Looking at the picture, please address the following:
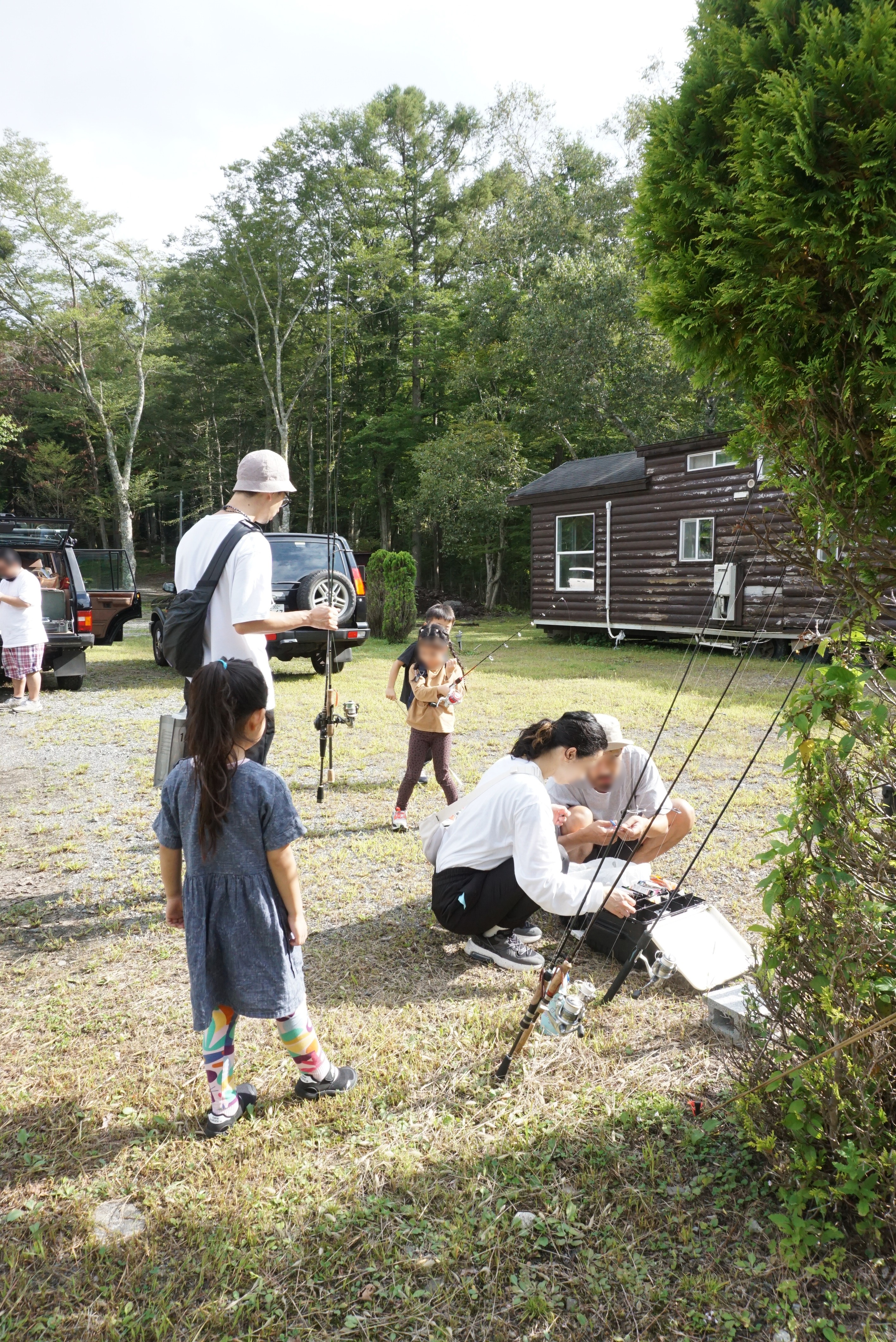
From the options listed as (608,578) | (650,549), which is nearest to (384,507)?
(608,578)

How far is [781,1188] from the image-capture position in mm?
2018

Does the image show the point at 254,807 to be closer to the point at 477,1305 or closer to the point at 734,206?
the point at 477,1305

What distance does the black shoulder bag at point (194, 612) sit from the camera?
10.5 feet

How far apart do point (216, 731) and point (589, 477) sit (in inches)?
678

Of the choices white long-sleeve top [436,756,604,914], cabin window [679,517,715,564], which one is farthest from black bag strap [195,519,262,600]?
cabin window [679,517,715,564]

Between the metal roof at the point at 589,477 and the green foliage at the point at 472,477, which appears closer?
the metal roof at the point at 589,477

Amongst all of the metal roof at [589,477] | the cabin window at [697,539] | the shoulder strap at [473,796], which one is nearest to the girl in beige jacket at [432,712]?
the shoulder strap at [473,796]

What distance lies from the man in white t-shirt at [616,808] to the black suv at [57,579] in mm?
7877

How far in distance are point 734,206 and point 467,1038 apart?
267 centimetres

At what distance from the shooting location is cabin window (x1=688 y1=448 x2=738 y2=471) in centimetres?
1510

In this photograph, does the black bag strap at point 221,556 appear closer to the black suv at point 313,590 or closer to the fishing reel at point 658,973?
the fishing reel at point 658,973

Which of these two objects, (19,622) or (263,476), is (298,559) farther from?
(263,476)

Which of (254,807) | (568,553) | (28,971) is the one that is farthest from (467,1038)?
(568,553)

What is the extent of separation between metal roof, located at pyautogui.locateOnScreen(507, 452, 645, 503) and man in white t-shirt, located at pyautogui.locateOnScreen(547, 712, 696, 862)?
1355cm
